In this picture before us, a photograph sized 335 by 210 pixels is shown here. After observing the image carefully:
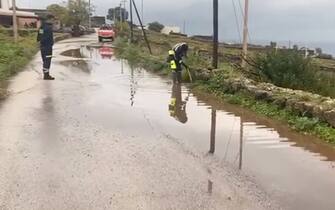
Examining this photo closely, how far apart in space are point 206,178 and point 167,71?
47.7 feet

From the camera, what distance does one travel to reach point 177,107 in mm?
12492

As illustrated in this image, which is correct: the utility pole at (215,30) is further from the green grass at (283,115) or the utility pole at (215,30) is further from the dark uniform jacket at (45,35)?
the dark uniform jacket at (45,35)

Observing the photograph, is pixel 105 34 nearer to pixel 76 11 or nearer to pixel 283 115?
pixel 76 11

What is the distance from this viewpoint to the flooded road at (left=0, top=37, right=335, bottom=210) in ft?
18.6

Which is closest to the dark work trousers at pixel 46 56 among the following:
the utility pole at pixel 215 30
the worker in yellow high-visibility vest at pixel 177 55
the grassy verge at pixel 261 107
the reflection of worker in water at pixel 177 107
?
the worker in yellow high-visibility vest at pixel 177 55

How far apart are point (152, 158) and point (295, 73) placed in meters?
7.05

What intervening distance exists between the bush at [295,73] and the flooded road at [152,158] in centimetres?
183

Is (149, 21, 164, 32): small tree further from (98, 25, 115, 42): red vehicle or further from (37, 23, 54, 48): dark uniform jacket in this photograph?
(37, 23, 54, 48): dark uniform jacket

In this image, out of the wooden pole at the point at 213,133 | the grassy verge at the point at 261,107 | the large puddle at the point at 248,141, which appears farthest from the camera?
the grassy verge at the point at 261,107

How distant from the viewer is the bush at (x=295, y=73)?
13.0 metres

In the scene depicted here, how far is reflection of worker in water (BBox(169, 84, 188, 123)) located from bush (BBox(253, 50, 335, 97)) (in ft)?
8.19

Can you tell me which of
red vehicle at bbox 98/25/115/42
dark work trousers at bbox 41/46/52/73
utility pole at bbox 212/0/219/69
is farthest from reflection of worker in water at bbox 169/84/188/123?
red vehicle at bbox 98/25/115/42

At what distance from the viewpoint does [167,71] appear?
68.4 ft

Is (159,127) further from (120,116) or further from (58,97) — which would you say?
(58,97)
